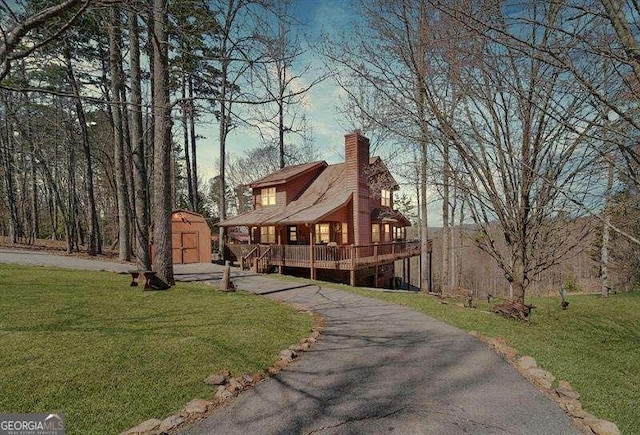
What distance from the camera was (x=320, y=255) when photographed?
656 inches

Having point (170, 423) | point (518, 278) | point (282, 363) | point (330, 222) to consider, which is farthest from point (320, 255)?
Result: point (170, 423)

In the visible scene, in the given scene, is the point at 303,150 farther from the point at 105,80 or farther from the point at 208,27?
the point at 208,27

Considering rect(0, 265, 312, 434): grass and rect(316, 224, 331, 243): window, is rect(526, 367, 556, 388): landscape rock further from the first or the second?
rect(316, 224, 331, 243): window

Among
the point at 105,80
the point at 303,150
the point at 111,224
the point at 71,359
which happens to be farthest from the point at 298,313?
the point at 111,224

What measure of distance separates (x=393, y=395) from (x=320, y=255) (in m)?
12.9

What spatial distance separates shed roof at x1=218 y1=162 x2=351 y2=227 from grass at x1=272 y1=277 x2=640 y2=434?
722cm

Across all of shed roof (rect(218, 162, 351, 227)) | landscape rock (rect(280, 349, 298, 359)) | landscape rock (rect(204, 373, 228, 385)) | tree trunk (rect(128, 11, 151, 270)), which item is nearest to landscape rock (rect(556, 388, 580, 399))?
landscape rock (rect(280, 349, 298, 359))

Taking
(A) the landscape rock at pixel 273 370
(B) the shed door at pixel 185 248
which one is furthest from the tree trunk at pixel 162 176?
(B) the shed door at pixel 185 248

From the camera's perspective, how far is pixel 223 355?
15.1ft

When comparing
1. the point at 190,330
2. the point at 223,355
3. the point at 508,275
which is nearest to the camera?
the point at 223,355

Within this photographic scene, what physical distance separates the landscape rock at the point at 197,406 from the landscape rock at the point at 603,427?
3.88m

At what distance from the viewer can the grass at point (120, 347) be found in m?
3.27

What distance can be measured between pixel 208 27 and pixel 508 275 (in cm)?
921

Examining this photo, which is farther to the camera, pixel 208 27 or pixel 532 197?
pixel 532 197
